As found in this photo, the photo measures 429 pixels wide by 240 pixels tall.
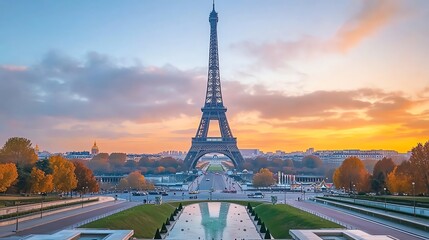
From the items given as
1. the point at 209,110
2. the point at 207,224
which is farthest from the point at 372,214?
the point at 209,110

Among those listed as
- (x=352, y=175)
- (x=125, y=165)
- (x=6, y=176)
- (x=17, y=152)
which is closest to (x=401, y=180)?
(x=352, y=175)

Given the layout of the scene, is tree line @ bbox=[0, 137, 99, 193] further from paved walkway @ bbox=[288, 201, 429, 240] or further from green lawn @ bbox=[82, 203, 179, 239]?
paved walkway @ bbox=[288, 201, 429, 240]

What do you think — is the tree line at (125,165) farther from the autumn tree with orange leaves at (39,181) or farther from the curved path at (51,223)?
the curved path at (51,223)

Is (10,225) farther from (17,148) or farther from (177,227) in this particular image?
(17,148)

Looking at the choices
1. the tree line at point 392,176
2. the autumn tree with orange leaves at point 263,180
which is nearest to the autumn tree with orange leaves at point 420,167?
the tree line at point 392,176

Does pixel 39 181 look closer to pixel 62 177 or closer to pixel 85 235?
pixel 62 177

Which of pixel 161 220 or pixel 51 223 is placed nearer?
pixel 51 223
